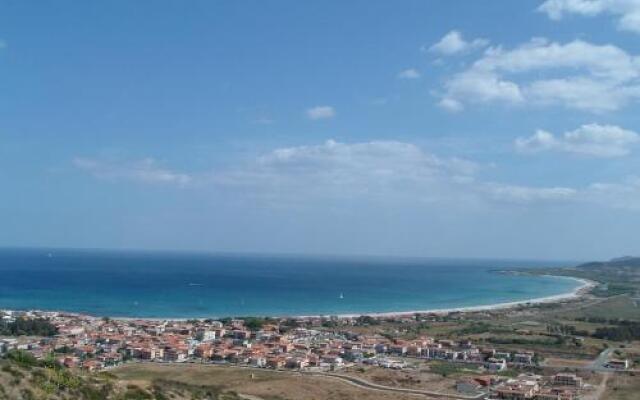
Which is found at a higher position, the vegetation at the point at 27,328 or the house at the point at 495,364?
the vegetation at the point at 27,328

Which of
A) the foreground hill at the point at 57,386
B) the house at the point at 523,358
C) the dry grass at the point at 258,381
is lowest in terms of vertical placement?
the house at the point at 523,358

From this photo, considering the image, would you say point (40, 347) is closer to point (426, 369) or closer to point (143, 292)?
point (426, 369)

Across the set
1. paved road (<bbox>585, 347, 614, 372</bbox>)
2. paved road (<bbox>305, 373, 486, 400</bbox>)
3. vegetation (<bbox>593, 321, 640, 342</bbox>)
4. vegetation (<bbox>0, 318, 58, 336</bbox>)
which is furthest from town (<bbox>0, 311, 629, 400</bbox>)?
vegetation (<bbox>593, 321, 640, 342</bbox>)

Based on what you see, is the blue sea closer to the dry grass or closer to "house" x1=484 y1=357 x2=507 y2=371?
the dry grass

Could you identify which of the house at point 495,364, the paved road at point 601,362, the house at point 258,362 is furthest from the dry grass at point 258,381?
the paved road at point 601,362

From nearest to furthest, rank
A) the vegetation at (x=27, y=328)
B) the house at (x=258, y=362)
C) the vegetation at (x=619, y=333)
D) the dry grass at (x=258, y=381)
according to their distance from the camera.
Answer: the dry grass at (x=258, y=381) → the house at (x=258, y=362) → the vegetation at (x=27, y=328) → the vegetation at (x=619, y=333)

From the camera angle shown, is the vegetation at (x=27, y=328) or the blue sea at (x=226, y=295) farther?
the blue sea at (x=226, y=295)

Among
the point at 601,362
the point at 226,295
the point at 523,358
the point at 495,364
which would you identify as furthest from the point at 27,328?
the point at 226,295

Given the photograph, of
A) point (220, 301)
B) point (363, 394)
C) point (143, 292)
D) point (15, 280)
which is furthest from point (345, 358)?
point (15, 280)

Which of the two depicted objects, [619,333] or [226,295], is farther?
[226,295]

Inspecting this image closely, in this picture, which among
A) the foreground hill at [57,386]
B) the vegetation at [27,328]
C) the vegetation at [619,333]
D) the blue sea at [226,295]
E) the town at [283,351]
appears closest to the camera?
the foreground hill at [57,386]

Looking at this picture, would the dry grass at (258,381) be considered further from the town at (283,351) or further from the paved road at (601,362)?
the paved road at (601,362)

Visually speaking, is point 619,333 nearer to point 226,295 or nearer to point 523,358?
point 523,358
